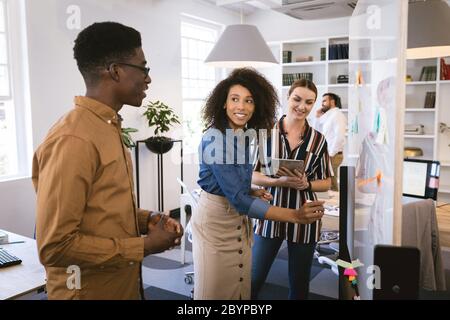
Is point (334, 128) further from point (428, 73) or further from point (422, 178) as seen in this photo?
point (422, 178)

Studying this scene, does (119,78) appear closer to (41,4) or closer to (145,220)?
(145,220)

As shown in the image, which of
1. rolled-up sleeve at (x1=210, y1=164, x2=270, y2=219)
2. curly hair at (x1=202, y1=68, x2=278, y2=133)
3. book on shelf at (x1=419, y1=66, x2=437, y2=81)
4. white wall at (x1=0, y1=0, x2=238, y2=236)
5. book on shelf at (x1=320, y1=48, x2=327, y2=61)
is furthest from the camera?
book on shelf at (x1=320, y1=48, x2=327, y2=61)

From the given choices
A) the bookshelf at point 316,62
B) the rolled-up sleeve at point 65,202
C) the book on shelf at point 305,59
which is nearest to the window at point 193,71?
the bookshelf at point 316,62

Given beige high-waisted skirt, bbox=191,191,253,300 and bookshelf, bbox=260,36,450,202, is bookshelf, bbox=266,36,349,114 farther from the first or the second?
beige high-waisted skirt, bbox=191,191,253,300

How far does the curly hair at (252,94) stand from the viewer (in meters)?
1.96

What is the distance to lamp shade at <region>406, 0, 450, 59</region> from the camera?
2357 mm

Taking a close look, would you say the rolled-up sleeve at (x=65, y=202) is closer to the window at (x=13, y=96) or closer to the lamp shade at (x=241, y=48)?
the lamp shade at (x=241, y=48)

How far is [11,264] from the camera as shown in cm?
185

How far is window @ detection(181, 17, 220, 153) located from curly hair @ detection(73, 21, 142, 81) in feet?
15.3

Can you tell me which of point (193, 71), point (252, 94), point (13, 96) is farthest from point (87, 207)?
point (193, 71)

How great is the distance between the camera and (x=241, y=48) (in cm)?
330

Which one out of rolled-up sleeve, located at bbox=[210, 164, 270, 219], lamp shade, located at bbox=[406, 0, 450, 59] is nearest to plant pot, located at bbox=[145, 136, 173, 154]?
lamp shade, located at bbox=[406, 0, 450, 59]

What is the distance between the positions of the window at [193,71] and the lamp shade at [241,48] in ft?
8.51

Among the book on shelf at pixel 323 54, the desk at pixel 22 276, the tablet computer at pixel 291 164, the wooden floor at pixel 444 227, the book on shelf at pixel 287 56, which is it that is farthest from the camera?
the book on shelf at pixel 287 56
